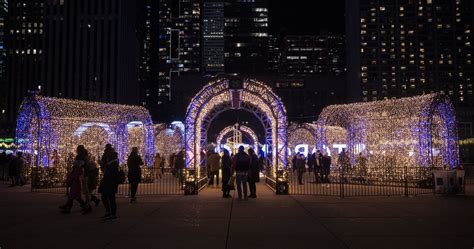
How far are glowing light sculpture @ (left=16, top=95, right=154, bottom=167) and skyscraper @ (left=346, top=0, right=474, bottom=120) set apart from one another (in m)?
122

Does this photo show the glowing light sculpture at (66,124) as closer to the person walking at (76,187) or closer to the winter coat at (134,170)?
the winter coat at (134,170)

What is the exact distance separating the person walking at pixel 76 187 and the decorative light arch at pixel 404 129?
14.5m

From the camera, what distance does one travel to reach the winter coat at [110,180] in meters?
9.98

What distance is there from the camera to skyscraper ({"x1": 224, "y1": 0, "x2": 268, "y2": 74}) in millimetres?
191250

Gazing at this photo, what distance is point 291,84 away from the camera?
12112cm

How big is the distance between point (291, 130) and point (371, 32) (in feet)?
371

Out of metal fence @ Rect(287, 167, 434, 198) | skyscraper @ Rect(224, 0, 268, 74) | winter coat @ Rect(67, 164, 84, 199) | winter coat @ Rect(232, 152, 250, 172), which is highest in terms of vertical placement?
skyscraper @ Rect(224, 0, 268, 74)

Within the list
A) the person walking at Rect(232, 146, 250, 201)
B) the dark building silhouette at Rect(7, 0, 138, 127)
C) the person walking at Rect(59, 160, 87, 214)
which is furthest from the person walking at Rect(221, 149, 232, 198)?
the dark building silhouette at Rect(7, 0, 138, 127)

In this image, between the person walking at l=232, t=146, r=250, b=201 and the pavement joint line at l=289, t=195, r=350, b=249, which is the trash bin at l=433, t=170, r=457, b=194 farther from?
the person walking at l=232, t=146, r=250, b=201

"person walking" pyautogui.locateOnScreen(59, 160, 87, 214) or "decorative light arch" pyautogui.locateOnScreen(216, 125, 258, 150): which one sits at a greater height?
"decorative light arch" pyautogui.locateOnScreen(216, 125, 258, 150)

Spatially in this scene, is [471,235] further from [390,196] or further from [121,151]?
[121,151]

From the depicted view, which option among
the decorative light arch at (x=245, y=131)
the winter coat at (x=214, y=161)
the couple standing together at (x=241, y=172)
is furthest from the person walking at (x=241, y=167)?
the decorative light arch at (x=245, y=131)

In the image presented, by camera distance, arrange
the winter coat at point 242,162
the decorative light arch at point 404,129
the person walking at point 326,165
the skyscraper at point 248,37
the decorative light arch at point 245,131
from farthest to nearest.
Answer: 1. the skyscraper at point 248,37
2. the decorative light arch at point 245,131
3. the person walking at point 326,165
4. the decorative light arch at point 404,129
5. the winter coat at point 242,162

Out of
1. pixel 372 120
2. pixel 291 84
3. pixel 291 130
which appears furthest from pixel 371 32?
pixel 372 120
